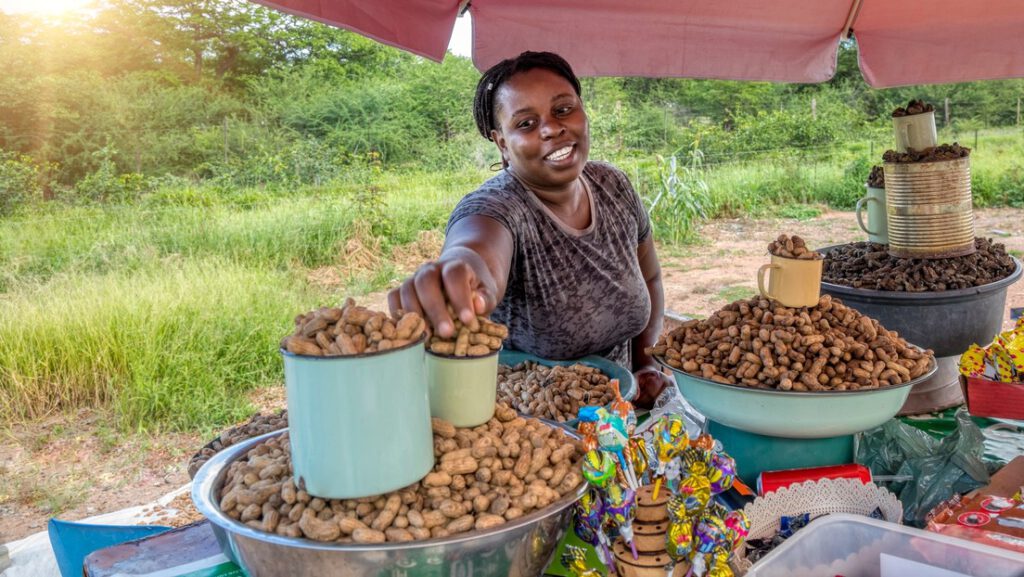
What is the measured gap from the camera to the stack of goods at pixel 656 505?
89cm

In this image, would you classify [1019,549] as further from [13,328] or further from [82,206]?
[82,206]

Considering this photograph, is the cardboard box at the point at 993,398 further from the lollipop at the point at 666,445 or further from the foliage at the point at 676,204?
the foliage at the point at 676,204

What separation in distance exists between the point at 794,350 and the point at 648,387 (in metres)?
0.63

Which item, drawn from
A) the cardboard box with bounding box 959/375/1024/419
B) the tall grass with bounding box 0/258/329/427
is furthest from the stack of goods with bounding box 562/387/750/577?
the tall grass with bounding box 0/258/329/427

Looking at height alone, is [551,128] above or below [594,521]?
above

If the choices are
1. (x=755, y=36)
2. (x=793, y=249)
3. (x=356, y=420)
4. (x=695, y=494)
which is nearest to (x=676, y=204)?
(x=755, y=36)

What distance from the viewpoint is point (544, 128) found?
1878mm

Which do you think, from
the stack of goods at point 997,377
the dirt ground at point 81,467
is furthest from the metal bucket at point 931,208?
the dirt ground at point 81,467

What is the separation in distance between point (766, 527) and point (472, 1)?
72.6 inches

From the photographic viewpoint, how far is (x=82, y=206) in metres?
8.72

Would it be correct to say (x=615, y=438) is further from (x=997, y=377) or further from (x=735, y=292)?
(x=735, y=292)

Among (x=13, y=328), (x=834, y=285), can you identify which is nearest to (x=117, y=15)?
(x=13, y=328)

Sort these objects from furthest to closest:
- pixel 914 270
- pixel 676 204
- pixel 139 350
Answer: pixel 676 204 < pixel 139 350 < pixel 914 270

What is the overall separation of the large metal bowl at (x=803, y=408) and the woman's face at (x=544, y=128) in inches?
32.8
